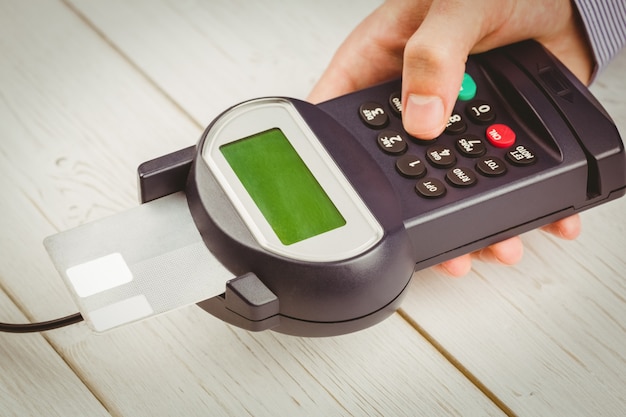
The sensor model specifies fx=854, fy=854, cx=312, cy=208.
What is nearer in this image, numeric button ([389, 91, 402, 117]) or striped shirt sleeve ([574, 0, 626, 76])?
numeric button ([389, 91, 402, 117])

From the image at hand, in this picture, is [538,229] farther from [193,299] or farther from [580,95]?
[193,299]

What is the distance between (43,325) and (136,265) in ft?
0.23

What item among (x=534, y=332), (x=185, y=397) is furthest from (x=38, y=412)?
(x=534, y=332)

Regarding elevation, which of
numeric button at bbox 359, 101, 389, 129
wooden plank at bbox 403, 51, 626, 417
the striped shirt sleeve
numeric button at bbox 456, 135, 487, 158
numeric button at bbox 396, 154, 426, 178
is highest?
numeric button at bbox 359, 101, 389, 129

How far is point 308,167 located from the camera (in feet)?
1.84

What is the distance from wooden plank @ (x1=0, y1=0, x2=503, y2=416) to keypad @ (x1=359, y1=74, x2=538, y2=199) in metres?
0.11

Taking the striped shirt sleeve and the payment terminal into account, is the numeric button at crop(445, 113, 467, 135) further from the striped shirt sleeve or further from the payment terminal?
the striped shirt sleeve

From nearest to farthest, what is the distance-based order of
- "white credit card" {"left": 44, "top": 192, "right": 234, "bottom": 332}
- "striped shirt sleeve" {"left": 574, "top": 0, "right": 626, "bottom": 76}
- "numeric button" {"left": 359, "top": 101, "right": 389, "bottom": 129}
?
"white credit card" {"left": 44, "top": 192, "right": 234, "bottom": 332} → "numeric button" {"left": 359, "top": 101, "right": 389, "bottom": 129} → "striped shirt sleeve" {"left": 574, "top": 0, "right": 626, "bottom": 76}

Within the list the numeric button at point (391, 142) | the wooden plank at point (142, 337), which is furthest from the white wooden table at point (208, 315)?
the numeric button at point (391, 142)

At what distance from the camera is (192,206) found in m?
0.55

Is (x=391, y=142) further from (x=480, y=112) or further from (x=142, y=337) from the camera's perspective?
(x=142, y=337)

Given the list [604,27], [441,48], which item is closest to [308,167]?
[441,48]

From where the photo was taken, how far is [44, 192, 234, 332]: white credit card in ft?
1.66

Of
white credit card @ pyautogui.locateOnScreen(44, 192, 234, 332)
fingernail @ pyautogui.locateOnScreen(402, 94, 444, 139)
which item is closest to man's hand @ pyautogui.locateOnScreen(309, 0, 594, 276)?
fingernail @ pyautogui.locateOnScreen(402, 94, 444, 139)
